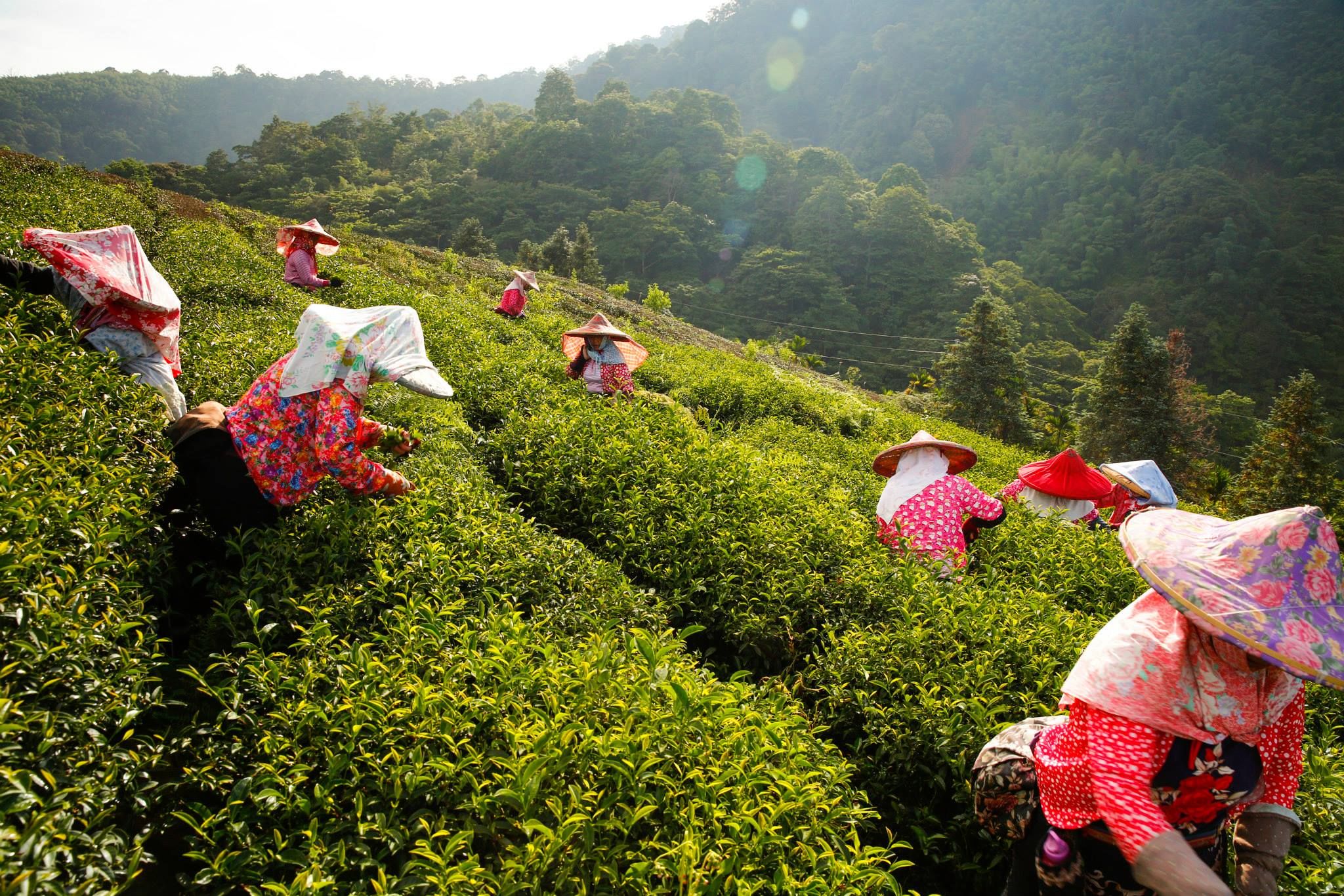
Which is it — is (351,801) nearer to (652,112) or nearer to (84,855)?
(84,855)

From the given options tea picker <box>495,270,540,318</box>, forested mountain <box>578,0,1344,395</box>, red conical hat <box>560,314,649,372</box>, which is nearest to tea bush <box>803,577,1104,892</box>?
red conical hat <box>560,314,649,372</box>

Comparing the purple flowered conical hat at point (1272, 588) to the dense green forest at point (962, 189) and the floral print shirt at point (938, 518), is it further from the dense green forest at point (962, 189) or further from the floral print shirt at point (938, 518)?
the dense green forest at point (962, 189)

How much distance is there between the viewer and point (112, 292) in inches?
146

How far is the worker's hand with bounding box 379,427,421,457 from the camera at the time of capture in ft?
12.9

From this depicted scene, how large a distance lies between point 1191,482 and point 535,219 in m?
51.3

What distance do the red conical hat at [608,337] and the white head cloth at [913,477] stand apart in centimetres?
357

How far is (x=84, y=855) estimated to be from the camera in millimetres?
1602

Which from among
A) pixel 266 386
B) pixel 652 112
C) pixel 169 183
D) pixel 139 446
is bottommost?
pixel 139 446

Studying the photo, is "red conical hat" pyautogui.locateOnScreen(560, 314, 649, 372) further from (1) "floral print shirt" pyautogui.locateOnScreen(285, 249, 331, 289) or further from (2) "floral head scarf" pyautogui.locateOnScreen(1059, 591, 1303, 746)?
(2) "floral head scarf" pyautogui.locateOnScreen(1059, 591, 1303, 746)

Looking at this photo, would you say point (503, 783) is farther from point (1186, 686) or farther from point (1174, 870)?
point (1186, 686)

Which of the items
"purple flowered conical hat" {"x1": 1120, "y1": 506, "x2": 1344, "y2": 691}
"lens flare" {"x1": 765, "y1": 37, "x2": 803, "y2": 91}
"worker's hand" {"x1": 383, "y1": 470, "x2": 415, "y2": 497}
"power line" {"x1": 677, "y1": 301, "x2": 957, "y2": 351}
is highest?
"lens flare" {"x1": 765, "y1": 37, "x2": 803, "y2": 91}

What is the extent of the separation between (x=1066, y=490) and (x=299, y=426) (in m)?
6.20

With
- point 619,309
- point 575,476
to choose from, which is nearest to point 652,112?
point 619,309

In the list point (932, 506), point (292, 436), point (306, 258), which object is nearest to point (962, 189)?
point (306, 258)
